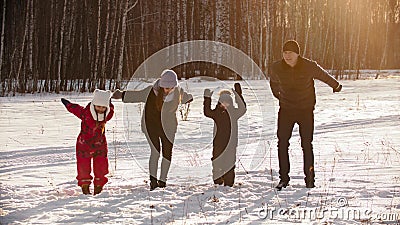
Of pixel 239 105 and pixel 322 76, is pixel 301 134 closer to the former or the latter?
pixel 322 76

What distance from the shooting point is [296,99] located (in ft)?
19.3

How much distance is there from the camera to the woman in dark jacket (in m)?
5.88

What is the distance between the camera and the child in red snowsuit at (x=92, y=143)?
5.64 meters

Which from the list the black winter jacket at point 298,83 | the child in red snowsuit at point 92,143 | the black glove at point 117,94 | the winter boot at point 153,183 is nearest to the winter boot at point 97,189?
the child in red snowsuit at point 92,143

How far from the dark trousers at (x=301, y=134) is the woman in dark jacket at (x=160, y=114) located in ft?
3.97

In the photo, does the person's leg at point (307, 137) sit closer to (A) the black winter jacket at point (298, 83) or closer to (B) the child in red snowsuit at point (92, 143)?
(A) the black winter jacket at point (298, 83)

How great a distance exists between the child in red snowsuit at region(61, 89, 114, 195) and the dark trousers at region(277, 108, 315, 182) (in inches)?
76.4

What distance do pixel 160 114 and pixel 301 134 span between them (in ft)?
5.20

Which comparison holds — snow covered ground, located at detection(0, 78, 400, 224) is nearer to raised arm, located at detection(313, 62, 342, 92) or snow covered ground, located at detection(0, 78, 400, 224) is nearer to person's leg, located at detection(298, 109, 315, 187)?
person's leg, located at detection(298, 109, 315, 187)

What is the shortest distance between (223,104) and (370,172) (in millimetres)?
2084

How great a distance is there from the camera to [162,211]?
16.3 ft

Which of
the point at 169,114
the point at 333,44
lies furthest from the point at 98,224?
the point at 333,44

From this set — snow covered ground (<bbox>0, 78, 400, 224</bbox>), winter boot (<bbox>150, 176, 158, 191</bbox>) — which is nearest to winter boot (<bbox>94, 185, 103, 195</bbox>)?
snow covered ground (<bbox>0, 78, 400, 224</bbox>)

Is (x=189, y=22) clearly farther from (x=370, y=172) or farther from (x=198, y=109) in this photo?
(x=370, y=172)
